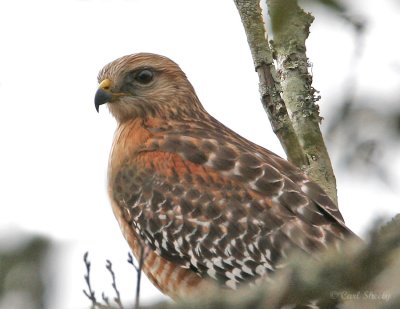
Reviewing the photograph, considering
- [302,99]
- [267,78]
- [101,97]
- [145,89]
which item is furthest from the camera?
[145,89]

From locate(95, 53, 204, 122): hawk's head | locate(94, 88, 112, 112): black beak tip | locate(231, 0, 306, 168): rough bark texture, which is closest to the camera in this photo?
locate(231, 0, 306, 168): rough bark texture

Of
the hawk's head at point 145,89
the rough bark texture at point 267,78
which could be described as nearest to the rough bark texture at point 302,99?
the rough bark texture at point 267,78

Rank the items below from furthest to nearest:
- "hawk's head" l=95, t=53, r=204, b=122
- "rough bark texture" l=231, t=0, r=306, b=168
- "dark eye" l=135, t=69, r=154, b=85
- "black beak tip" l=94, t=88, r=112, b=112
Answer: "dark eye" l=135, t=69, r=154, b=85
"hawk's head" l=95, t=53, r=204, b=122
"black beak tip" l=94, t=88, r=112, b=112
"rough bark texture" l=231, t=0, r=306, b=168

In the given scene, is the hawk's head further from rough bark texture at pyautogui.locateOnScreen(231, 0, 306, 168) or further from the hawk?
rough bark texture at pyautogui.locateOnScreen(231, 0, 306, 168)

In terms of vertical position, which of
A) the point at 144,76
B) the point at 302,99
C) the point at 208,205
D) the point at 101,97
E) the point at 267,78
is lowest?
the point at 208,205

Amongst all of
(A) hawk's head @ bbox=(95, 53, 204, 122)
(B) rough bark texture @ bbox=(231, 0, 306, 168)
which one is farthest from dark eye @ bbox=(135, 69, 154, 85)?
(B) rough bark texture @ bbox=(231, 0, 306, 168)

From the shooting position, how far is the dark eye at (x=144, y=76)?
8148 millimetres

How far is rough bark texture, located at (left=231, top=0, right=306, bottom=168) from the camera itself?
614 cm

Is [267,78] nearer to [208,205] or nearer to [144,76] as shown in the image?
[208,205]

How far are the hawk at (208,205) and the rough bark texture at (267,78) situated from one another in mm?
397

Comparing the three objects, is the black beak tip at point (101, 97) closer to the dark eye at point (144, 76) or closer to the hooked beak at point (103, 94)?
the hooked beak at point (103, 94)

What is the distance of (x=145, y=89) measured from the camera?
820 centimetres

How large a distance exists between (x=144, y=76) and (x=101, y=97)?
0.70 metres

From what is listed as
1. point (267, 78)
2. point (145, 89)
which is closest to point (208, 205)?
point (267, 78)
